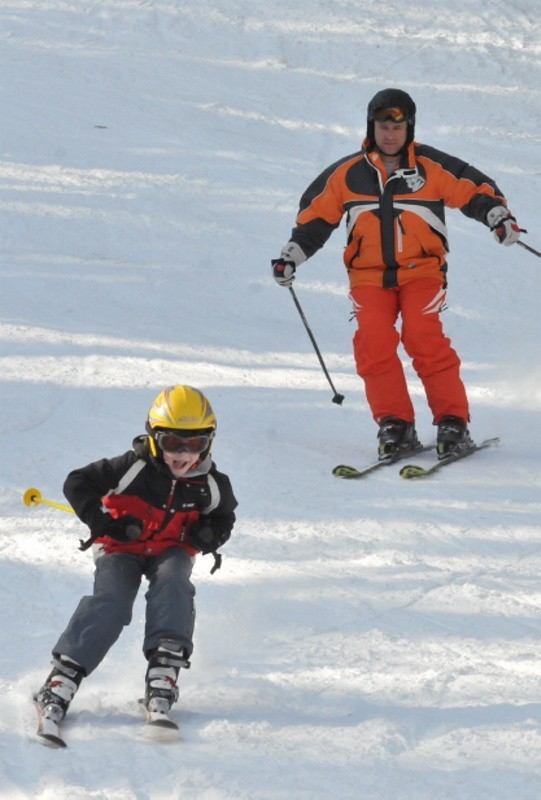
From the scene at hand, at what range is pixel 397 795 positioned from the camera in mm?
3838

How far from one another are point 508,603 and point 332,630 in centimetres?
76

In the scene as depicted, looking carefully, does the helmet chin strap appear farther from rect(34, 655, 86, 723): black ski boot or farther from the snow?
rect(34, 655, 86, 723): black ski boot

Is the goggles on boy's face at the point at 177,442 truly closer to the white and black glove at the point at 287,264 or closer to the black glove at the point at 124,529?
the black glove at the point at 124,529

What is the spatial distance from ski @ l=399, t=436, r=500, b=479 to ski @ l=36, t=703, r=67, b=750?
9.92ft

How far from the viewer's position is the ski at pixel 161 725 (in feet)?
13.8

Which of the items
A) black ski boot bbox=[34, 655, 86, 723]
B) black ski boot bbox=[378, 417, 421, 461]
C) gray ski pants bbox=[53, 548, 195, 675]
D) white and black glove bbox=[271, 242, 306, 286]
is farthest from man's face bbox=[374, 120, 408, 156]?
black ski boot bbox=[34, 655, 86, 723]

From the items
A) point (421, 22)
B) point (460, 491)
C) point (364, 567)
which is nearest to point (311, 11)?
point (421, 22)

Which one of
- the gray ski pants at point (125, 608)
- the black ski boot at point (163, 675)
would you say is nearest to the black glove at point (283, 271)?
the gray ski pants at point (125, 608)

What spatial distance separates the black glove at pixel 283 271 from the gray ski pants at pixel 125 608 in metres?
2.61

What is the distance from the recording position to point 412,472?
681 cm

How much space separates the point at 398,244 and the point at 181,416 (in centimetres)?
262

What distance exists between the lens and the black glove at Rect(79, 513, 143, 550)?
4652 millimetres

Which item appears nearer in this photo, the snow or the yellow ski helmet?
the snow

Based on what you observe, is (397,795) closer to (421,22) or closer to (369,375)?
(369,375)
